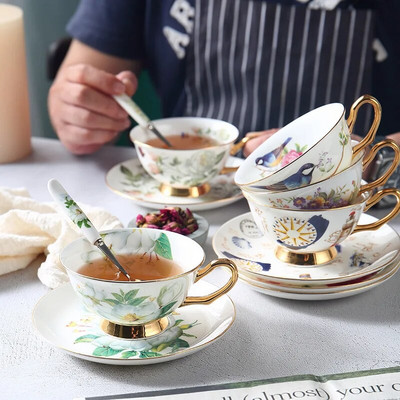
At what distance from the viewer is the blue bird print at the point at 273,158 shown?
0.90 meters

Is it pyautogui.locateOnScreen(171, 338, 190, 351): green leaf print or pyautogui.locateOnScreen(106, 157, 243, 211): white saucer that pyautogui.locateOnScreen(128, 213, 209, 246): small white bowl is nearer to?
pyautogui.locateOnScreen(106, 157, 243, 211): white saucer

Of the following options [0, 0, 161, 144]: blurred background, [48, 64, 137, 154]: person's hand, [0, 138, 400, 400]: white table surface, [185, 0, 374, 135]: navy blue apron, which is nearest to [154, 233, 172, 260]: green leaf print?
[0, 138, 400, 400]: white table surface

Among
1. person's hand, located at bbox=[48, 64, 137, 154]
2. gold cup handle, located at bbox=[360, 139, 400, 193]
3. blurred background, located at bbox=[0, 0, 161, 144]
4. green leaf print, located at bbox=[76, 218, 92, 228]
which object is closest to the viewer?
green leaf print, located at bbox=[76, 218, 92, 228]

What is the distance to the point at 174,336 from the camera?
0.73 meters

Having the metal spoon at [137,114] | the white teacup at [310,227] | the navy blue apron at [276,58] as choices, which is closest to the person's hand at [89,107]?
the metal spoon at [137,114]

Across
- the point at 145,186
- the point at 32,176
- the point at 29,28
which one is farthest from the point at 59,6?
the point at 145,186

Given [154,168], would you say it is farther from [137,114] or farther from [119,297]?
[119,297]

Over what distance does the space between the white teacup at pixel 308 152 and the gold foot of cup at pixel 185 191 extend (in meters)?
0.24

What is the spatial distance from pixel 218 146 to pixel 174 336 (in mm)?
432

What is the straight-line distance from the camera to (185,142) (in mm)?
1194

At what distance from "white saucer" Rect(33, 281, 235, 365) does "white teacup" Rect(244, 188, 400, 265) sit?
118mm

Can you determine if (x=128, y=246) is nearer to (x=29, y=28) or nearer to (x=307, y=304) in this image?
(x=307, y=304)

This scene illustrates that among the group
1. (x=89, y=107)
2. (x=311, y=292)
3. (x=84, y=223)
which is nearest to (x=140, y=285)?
(x=84, y=223)

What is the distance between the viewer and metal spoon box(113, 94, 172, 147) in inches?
46.1
